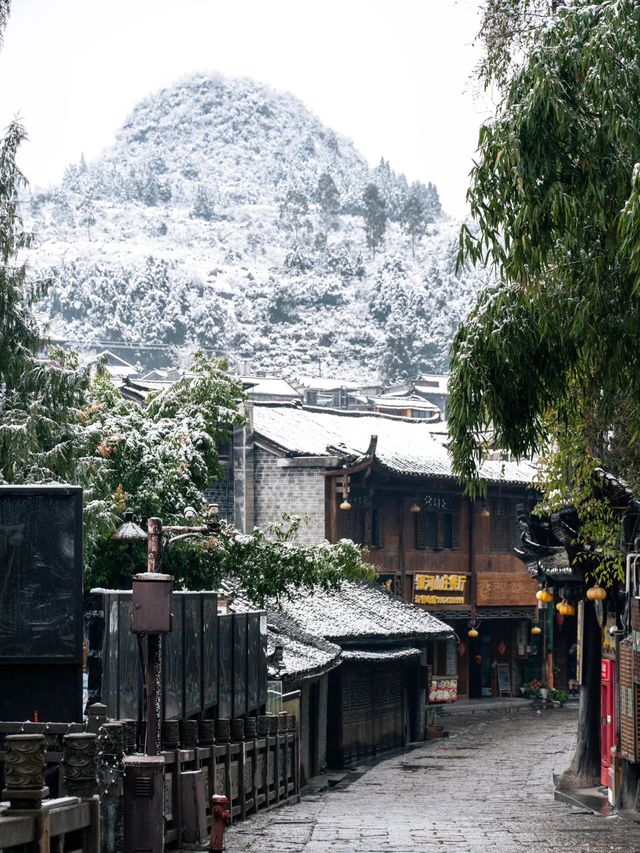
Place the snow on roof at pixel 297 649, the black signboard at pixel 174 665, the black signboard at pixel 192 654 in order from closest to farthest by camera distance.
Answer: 1. the black signboard at pixel 174 665
2. the black signboard at pixel 192 654
3. the snow on roof at pixel 297 649

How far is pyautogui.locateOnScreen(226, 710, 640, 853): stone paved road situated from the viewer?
18.4m

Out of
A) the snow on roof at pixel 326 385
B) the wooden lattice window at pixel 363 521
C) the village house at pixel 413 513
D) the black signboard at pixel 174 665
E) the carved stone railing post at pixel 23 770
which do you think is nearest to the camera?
the carved stone railing post at pixel 23 770

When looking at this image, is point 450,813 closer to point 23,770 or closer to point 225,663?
point 225,663

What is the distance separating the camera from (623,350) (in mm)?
14875

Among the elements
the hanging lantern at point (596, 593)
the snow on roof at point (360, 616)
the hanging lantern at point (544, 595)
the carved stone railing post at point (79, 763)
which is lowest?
the snow on roof at point (360, 616)

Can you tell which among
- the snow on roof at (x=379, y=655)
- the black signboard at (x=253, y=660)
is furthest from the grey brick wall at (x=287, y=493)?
the black signboard at (x=253, y=660)

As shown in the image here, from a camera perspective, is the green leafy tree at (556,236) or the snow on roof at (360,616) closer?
the green leafy tree at (556,236)

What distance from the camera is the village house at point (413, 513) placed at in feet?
153

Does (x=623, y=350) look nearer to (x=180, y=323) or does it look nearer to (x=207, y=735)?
(x=207, y=735)

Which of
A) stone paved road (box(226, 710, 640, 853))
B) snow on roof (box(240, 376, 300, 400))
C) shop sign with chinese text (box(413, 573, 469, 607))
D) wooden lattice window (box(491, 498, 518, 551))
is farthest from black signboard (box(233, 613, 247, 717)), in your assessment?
snow on roof (box(240, 376, 300, 400))

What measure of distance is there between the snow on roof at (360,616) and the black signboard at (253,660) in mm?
10425

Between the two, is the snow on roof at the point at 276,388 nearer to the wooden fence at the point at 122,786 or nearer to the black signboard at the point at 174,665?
the wooden fence at the point at 122,786

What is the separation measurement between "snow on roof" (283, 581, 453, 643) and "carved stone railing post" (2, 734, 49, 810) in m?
25.1

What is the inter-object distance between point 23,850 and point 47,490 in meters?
3.42
